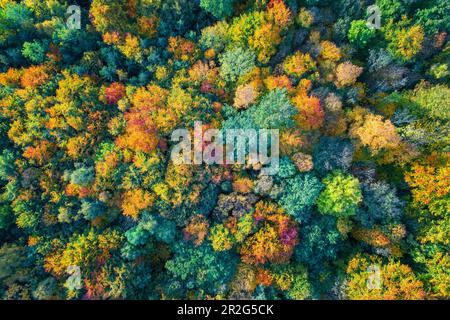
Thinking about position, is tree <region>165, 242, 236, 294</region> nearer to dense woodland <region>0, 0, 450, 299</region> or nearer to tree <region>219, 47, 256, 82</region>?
dense woodland <region>0, 0, 450, 299</region>

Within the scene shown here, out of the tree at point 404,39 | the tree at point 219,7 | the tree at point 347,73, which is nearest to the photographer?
the tree at point 219,7

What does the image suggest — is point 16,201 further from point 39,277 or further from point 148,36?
point 148,36

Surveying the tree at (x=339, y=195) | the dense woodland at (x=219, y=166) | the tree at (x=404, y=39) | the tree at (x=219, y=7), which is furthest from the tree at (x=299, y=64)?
the tree at (x=339, y=195)

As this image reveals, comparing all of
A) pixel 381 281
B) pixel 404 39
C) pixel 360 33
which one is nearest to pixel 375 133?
pixel 360 33

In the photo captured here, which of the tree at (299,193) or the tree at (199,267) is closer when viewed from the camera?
the tree at (199,267)

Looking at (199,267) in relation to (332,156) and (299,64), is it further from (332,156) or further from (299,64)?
(299,64)

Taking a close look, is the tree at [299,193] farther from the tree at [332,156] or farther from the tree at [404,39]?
the tree at [404,39]
